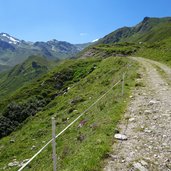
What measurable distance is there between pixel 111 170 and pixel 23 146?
753 inches

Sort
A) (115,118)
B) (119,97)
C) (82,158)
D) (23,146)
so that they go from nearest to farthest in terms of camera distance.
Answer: (82,158) → (115,118) → (119,97) → (23,146)

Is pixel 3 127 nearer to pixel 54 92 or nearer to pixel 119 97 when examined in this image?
pixel 54 92

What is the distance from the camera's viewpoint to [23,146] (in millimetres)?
27344

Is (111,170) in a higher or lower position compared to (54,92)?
higher

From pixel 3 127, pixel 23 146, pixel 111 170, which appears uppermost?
pixel 111 170

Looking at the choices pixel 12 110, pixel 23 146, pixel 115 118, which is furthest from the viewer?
pixel 12 110

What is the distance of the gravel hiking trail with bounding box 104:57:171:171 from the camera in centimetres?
1052

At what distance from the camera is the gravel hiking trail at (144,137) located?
10523mm

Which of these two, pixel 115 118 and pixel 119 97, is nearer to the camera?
pixel 115 118

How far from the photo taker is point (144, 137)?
43.5 feet

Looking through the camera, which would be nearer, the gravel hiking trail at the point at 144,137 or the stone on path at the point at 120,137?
the gravel hiking trail at the point at 144,137

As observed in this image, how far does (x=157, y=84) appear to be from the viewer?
92.0 feet

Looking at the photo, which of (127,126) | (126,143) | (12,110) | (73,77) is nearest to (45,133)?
(127,126)

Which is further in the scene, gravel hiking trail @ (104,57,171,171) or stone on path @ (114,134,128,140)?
stone on path @ (114,134,128,140)
